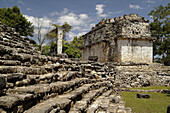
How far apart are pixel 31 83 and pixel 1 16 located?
20805mm

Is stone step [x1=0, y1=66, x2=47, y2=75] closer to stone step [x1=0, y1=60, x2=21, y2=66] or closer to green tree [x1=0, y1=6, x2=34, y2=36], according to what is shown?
stone step [x1=0, y1=60, x2=21, y2=66]

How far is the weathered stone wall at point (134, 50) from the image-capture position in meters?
15.0

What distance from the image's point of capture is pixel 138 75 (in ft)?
43.6

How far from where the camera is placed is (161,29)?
22.6m

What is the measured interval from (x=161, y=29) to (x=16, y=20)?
21.8 metres

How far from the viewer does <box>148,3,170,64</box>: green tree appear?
2187 cm

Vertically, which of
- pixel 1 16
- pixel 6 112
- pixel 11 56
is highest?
pixel 1 16

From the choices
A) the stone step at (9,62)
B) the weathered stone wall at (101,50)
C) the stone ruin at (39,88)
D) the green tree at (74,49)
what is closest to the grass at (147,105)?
the stone ruin at (39,88)

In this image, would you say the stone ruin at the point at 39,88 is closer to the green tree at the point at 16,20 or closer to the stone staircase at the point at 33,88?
the stone staircase at the point at 33,88

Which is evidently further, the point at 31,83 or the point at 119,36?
the point at 119,36

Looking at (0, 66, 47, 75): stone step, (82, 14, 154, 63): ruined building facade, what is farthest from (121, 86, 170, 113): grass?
(82, 14, 154, 63): ruined building facade

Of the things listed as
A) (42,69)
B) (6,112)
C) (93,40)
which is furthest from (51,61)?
(93,40)

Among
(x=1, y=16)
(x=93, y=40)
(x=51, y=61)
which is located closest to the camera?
(x=51, y=61)

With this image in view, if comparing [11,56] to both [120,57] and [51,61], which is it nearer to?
[51,61]
